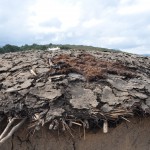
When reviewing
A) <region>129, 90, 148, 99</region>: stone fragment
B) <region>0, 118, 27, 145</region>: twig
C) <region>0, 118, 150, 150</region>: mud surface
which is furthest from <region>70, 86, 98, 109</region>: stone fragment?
<region>0, 118, 27, 145</region>: twig

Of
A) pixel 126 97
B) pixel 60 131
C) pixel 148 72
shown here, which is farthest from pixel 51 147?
pixel 148 72

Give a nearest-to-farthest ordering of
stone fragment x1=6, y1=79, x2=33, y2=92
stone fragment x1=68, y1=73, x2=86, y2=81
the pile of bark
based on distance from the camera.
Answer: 1. the pile of bark
2. stone fragment x1=6, y1=79, x2=33, y2=92
3. stone fragment x1=68, y1=73, x2=86, y2=81

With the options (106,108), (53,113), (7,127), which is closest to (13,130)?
(7,127)

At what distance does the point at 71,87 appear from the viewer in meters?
4.74

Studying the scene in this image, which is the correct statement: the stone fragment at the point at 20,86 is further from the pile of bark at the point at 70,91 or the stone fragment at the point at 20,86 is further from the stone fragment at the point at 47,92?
the stone fragment at the point at 47,92

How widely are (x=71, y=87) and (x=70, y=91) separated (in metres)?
0.09

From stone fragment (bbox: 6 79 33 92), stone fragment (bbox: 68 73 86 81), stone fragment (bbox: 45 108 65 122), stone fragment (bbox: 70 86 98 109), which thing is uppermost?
stone fragment (bbox: 68 73 86 81)

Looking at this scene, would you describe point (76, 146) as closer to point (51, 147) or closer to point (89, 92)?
point (51, 147)

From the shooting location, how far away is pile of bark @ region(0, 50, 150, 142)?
14.3ft

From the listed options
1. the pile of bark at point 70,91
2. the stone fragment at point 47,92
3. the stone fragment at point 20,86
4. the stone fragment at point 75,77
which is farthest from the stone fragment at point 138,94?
the stone fragment at point 20,86

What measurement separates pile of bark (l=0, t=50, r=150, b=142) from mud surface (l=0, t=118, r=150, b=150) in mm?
167

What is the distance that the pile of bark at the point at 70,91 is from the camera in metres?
4.36

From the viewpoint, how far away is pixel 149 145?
16.3 feet

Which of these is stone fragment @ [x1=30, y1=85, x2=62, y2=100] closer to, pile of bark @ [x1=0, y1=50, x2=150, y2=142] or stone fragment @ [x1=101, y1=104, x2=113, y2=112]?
pile of bark @ [x1=0, y1=50, x2=150, y2=142]
